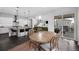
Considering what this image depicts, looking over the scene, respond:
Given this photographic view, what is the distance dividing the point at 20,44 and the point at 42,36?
473mm

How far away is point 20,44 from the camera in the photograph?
1792 millimetres

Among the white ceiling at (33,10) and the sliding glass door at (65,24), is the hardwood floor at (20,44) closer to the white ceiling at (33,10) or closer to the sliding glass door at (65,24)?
the sliding glass door at (65,24)

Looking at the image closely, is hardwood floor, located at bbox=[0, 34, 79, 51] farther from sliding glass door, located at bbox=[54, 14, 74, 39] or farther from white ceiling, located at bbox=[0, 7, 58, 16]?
white ceiling, located at bbox=[0, 7, 58, 16]

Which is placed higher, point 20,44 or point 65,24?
point 65,24

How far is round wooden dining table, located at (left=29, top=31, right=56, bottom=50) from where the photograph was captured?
1843mm

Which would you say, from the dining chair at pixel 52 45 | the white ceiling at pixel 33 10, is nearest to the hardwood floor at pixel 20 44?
the dining chair at pixel 52 45

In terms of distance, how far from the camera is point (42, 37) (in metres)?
1.87

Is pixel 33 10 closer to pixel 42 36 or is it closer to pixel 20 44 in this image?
pixel 42 36

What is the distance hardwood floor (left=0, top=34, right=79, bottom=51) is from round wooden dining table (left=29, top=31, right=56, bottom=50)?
16cm

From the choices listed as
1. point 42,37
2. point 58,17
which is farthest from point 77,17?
point 42,37

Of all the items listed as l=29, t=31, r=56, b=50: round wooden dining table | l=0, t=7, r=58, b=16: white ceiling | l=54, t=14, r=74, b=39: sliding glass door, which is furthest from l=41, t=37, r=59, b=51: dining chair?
l=0, t=7, r=58, b=16: white ceiling

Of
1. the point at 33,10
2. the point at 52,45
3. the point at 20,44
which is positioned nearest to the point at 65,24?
the point at 52,45
